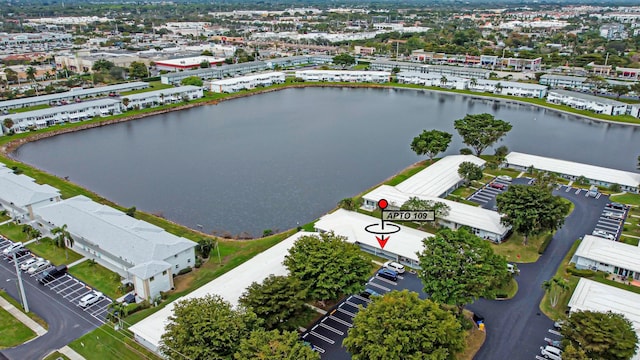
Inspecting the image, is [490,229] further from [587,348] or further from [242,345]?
[242,345]

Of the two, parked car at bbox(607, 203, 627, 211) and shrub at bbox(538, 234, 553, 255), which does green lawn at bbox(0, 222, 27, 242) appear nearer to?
shrub at bbox(538, 234, 553, 255)

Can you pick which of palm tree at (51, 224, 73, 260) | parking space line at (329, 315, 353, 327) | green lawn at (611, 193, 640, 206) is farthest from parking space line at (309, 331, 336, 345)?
green lawn at (611, 193, 640, 206)

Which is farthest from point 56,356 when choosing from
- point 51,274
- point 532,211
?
point 532,211

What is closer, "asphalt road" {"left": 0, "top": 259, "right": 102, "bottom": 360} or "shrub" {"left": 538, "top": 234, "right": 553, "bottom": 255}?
"asphalt road" {"left": 0, "top": 259, "right": 102, "bottom": 360}

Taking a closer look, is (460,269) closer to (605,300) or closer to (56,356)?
(605,300)

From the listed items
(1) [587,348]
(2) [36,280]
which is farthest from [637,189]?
(2) [36,280]

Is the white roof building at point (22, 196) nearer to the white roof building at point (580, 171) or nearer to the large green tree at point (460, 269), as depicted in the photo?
the large green tree at point (460, 269)

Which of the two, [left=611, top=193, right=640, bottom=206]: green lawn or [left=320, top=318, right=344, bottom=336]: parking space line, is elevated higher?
[left=611, top=193, right=640, bottom=206]: green lawn
